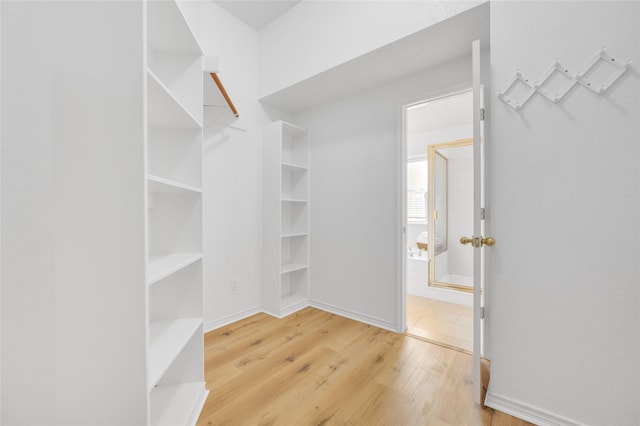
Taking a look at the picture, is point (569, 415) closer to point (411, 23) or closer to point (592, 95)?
point (592, 95)

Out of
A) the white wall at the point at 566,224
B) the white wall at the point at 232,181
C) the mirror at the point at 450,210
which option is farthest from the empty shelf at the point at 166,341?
the mirror at the point at 450,210

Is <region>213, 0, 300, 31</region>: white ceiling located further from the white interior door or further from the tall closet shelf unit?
the white interior door

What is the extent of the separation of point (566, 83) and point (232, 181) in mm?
2412

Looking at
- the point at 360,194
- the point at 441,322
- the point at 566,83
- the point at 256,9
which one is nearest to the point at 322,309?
the point at 441,322

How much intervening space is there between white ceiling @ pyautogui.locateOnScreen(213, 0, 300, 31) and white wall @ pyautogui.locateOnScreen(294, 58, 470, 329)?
0.97 m

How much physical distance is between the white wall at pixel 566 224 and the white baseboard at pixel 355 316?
993 mm

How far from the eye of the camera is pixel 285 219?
292 centimetres

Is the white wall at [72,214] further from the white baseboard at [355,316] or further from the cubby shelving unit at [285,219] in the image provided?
the white baseboard at [355,316]

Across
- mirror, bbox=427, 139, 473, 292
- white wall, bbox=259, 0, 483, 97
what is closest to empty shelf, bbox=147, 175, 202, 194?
white wall, bbox=259, 0, 483, 97

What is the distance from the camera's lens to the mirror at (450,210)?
3758 mm

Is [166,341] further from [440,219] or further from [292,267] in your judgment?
[440,219]

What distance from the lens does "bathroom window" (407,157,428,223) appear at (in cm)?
458

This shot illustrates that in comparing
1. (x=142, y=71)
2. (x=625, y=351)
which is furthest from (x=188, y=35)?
(x=625, y=351)

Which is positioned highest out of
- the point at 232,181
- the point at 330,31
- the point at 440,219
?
the point at 330,31
